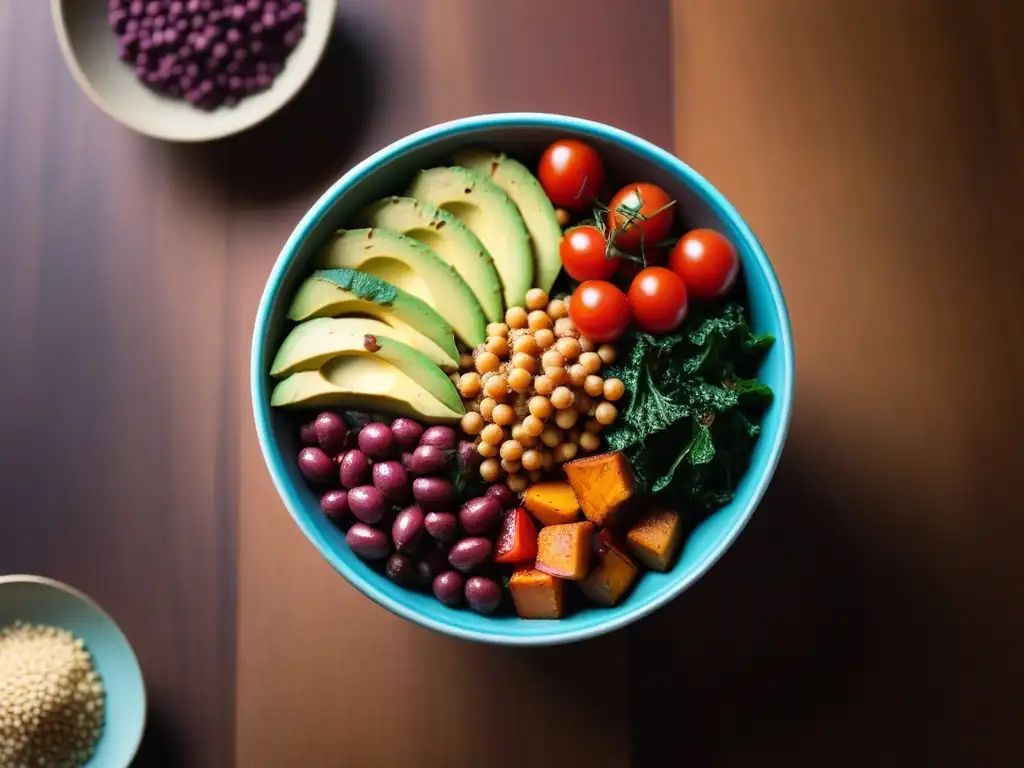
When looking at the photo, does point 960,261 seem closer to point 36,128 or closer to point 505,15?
point 505,15

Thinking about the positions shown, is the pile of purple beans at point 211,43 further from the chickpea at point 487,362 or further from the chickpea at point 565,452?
the chickpea at point 565,452

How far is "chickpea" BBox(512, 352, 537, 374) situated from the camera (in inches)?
38.6

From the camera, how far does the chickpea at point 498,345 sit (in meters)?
0.99

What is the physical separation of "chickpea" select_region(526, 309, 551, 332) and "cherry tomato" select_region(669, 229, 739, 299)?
157 mm

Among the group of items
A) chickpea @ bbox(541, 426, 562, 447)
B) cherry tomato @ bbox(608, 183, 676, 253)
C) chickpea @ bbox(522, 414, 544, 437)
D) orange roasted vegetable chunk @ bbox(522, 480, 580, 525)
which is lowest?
orange roasted vegetable chunk @ bbox(522, 480, 580, 525)

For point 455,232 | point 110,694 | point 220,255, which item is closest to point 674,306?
point 455,232

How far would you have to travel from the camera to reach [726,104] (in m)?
1.22

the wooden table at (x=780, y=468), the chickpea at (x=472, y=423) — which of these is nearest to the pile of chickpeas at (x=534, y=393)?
the chickpea at (x=472, y=423)

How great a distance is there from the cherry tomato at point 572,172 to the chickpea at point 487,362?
204 millimetres

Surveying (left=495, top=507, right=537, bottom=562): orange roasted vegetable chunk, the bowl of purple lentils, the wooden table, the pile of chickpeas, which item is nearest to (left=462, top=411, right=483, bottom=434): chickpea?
the pile of chickpeas

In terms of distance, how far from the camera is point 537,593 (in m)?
0.99

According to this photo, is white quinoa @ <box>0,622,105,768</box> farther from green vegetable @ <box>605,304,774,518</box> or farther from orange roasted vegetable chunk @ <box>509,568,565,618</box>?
green vegetable @ <box>605,304,774,518</box>

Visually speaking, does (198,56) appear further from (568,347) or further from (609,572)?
(609,572)

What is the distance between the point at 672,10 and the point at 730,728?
946 mm
